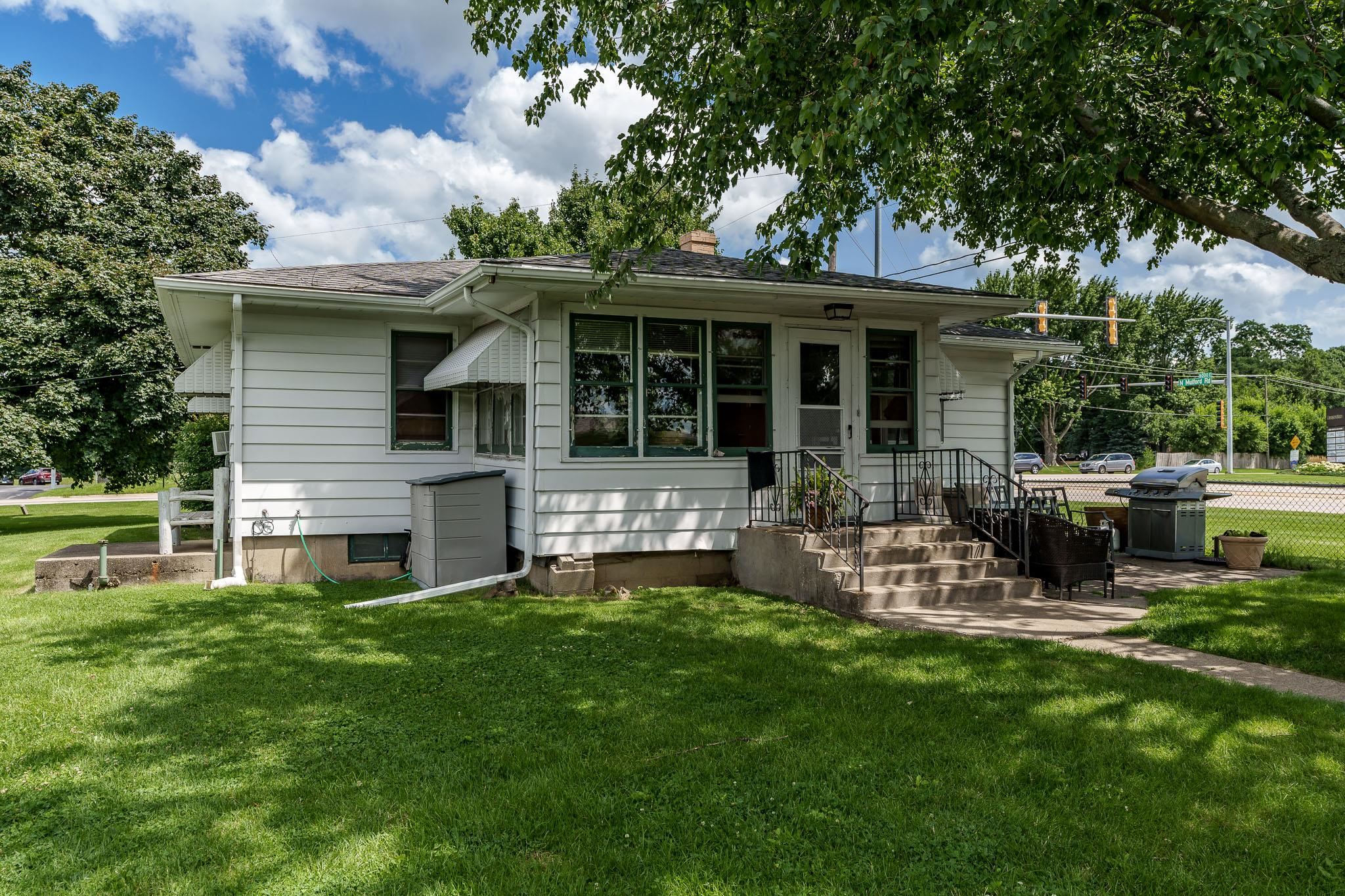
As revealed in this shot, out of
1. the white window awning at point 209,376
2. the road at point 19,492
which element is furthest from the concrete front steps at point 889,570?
the road at point 19,492

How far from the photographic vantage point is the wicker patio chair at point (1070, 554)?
8391 millimetres

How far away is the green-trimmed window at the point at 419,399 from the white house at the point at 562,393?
0.08ft

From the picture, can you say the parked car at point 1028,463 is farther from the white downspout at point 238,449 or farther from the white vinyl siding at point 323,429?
the white downspout at point 238,449

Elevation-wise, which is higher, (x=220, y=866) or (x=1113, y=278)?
(x=1113, y=278)

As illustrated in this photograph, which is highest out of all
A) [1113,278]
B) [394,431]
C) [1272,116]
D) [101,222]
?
[1113,278]

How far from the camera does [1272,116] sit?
777cm

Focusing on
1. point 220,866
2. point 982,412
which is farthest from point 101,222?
point 220,866

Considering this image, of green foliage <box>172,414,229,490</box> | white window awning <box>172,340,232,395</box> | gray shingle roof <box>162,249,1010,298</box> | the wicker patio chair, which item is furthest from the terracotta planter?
green foliage <box>172,414,229,490</box>

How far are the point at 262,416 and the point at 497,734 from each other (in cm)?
660

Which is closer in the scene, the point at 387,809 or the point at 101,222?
the point at 387,809

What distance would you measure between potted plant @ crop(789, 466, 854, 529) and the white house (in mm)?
874

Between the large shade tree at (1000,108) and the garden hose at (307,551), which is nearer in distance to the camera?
the large shade tree at (1000,108)

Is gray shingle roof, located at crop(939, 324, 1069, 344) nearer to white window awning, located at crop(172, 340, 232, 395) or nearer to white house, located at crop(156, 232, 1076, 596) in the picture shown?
white house, located at crop(156, 232, 1076, 596)

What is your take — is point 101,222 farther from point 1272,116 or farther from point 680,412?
point 1272,116
